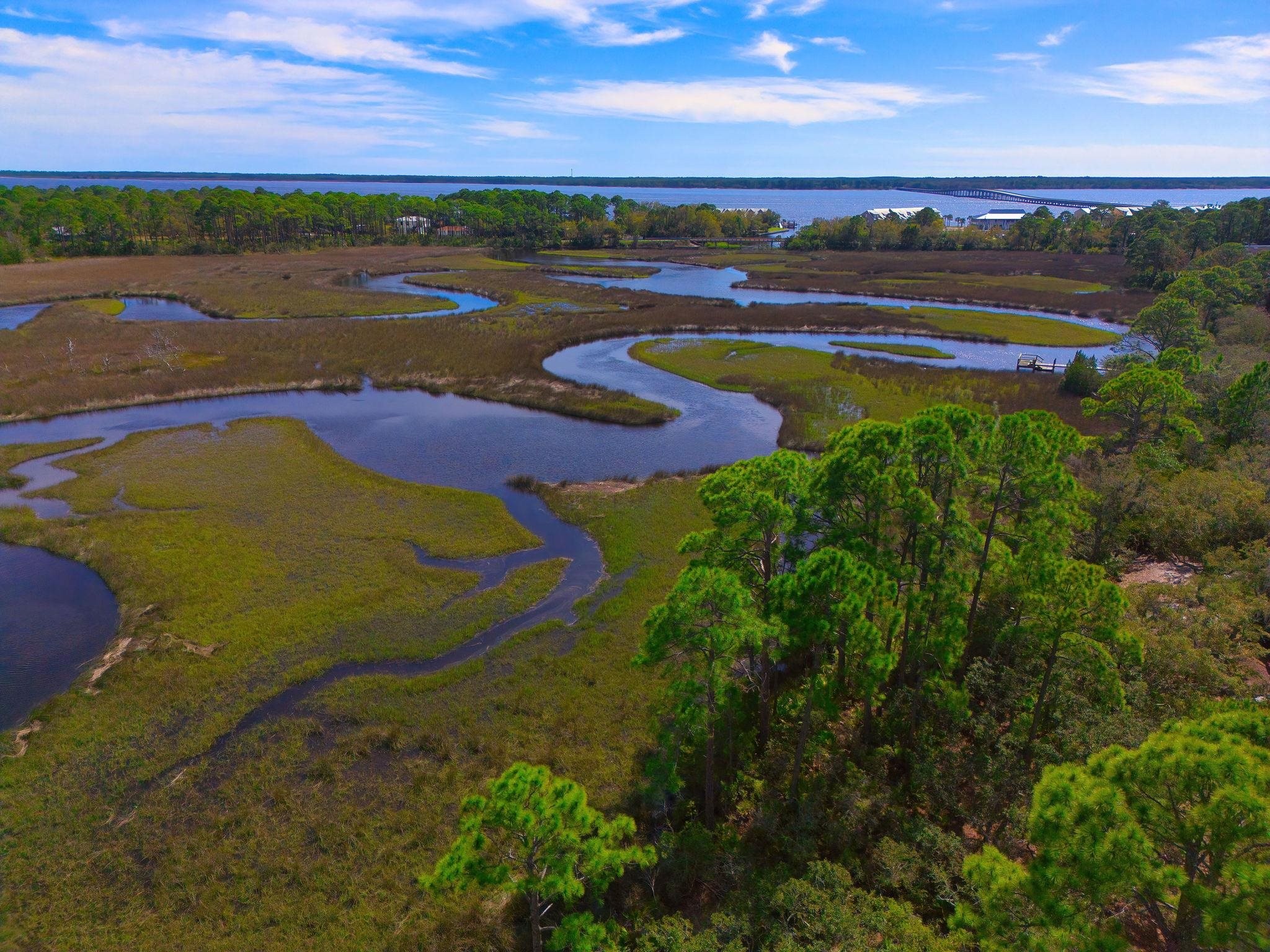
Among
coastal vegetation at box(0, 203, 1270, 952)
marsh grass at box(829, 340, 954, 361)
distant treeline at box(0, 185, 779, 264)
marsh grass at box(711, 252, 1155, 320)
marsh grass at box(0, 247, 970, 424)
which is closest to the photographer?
coastal vegetation at box(0, 203, 1270, 952)

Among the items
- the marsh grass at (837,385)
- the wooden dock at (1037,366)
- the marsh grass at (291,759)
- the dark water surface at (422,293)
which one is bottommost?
the marsh grass at (291,759)


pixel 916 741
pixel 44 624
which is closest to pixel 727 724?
pixel 916 741

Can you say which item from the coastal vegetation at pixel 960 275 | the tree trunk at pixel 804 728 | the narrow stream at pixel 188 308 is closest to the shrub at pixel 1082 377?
the coastal vegetation at pixel 960 275

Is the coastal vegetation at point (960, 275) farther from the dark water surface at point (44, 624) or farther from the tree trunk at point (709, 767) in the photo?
the dark water surface at point (44, 624)

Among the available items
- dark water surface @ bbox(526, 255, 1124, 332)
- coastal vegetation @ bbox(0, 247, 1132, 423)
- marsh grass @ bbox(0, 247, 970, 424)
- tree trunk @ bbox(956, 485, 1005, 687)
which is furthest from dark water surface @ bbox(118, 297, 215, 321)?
tree trunk @ bbox(956, 485, 1005, 687)

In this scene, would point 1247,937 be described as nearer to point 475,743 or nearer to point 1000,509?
point 1000,509

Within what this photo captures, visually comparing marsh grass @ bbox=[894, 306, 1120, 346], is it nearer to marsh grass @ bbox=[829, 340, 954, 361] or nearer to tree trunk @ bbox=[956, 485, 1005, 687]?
marsh grass @ bbox=[829, 340, 954, 361]

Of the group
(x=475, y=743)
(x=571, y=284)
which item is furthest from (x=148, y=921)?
(x=571, y=284)
